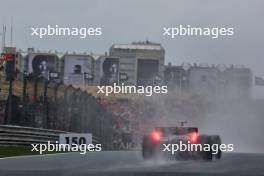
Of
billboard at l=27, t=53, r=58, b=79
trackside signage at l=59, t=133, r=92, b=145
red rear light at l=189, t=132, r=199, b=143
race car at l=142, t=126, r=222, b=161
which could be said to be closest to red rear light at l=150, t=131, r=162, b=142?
race car at l=142, t=126, r=222, b=161

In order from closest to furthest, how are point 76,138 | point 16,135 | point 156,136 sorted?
point 156,136, point 76,138, point 16,135

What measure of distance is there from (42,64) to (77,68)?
1410 mm

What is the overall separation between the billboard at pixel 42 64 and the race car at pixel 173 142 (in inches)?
245

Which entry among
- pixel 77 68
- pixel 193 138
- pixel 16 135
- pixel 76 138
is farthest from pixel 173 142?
pixel 16 135

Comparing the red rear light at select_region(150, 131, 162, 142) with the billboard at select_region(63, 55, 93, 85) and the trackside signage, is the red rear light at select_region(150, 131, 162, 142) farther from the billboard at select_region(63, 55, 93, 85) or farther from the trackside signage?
the billboard at select_region(63, 55, 93, 85)

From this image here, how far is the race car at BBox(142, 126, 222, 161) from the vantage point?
1906 centimetres

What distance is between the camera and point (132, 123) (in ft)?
82.4

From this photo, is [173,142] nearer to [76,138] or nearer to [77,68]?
[76,138]

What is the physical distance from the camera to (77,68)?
27984 millimetres

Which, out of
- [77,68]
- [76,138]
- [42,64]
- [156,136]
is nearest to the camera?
[156,136]

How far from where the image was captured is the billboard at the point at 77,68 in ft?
77.6

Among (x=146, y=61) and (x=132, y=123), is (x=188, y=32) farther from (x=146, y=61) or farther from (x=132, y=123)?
(x=132, y=123)

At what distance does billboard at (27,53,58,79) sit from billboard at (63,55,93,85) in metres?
0.50

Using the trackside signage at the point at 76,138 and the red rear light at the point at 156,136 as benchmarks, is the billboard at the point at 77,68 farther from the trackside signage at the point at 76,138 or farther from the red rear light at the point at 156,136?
the red rear light at the point at 156,136
